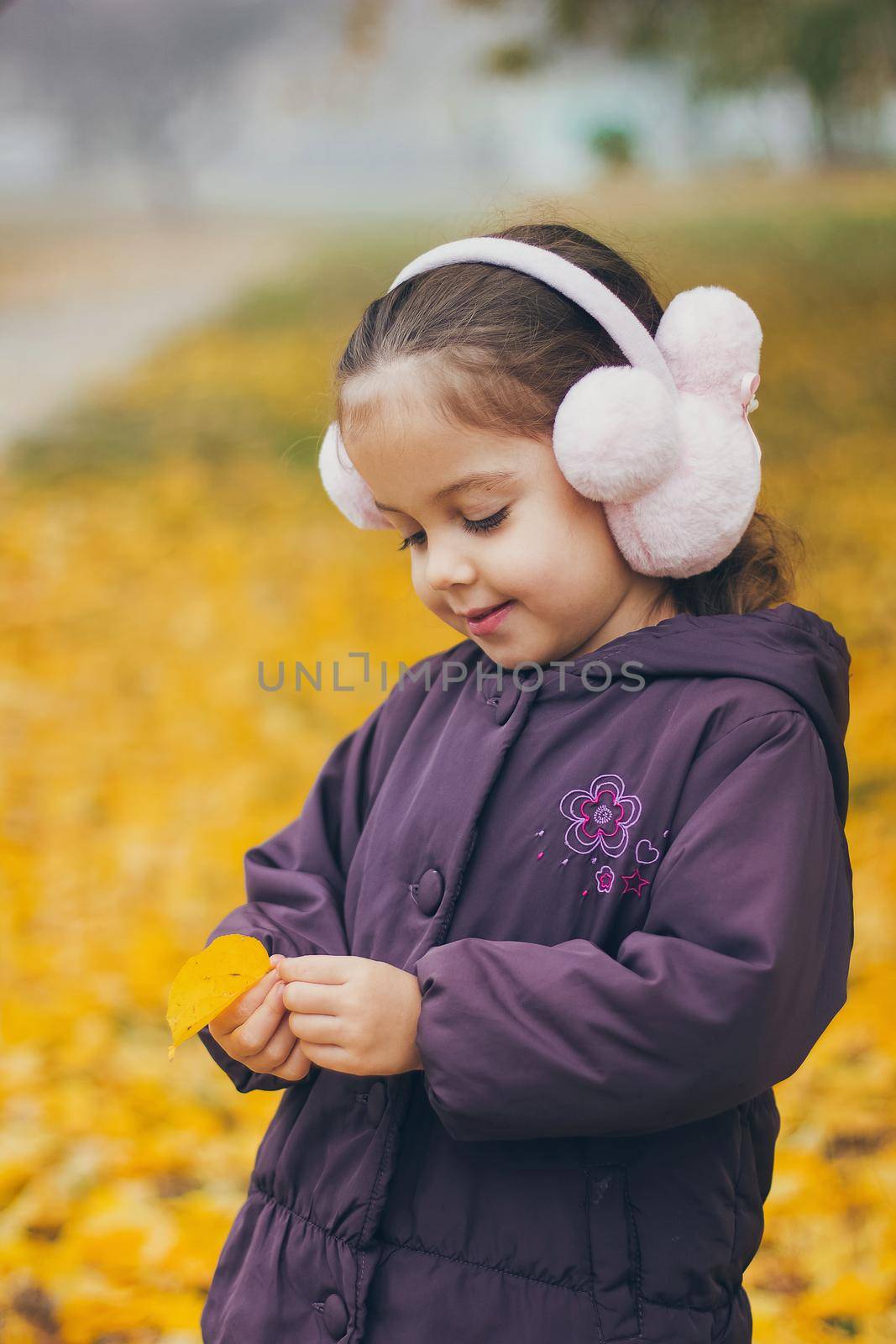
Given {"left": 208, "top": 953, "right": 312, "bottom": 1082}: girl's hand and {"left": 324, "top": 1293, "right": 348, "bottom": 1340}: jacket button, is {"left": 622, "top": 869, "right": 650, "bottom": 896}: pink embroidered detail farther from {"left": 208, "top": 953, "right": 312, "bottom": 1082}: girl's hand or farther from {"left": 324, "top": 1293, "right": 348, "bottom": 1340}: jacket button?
{"left": 324, "top": 1293, "right": 348, "bottom": 1340}: jacket button

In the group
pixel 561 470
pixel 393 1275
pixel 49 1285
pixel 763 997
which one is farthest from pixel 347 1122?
pixel 49 1285

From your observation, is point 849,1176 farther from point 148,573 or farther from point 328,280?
point 328,280

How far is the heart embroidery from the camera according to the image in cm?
137

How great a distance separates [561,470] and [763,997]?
0.58 m

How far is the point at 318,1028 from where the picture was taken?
1.35m

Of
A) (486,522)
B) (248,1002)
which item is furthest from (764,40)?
(248,1002)

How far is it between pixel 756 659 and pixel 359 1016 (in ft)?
1.80

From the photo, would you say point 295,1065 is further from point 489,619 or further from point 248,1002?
point 489,619

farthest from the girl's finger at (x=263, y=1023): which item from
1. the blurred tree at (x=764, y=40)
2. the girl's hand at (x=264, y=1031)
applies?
the blurred tree at (x=764, y=40)

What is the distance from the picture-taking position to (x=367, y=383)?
146 centimetres

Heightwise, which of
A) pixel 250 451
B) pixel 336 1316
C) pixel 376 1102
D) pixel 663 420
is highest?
pixel 250 451

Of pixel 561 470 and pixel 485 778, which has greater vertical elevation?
pixel 561 470

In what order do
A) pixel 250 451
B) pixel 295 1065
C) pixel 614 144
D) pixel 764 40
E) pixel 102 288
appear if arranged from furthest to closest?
pixel 102 288 → pixel 614 144 → pixel 250 451 → pixel 764 40 → pixel 295 1065

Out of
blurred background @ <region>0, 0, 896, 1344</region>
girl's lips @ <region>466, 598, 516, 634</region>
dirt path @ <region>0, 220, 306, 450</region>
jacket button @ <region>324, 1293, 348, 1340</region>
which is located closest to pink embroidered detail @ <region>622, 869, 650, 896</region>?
girl's lips @ <region>466, 598, 516, 634</region>
